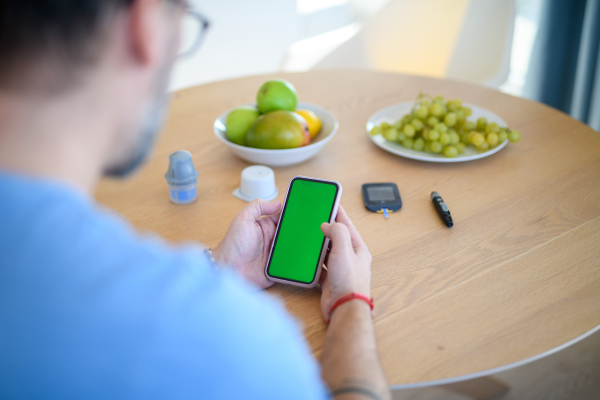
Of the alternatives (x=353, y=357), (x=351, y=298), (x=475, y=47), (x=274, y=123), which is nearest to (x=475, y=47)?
(x=475, y=47)

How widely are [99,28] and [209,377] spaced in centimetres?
33

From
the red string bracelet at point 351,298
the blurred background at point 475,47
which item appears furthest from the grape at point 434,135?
the blurred background at point 475,47

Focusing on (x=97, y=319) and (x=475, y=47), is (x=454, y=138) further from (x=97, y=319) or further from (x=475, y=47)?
(x=475, y=47)

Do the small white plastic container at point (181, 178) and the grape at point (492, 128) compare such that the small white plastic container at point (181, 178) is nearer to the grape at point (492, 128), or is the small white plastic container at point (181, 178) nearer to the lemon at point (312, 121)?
the lemon at point (312, 121)

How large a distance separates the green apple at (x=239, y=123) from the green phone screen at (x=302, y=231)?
34 centimetres

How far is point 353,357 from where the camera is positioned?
24.9 inches

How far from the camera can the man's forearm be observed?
590mm

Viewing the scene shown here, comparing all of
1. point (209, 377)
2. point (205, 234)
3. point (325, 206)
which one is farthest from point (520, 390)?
point (209, 377)

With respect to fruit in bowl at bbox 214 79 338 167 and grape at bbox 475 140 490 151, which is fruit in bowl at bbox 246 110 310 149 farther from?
grape at bbox 475 140 490 151

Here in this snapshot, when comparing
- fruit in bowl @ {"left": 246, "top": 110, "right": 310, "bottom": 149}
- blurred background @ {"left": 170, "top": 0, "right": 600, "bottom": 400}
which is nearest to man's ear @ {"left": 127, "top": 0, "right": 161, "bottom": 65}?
fruit in bowl @ {"left": 246, "top": 110, "right": 310, "bottom": 149}

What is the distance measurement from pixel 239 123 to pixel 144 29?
74 centimetres

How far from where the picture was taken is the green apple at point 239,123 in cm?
119

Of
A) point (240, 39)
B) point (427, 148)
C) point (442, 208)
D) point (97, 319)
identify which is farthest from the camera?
point (240, 39)

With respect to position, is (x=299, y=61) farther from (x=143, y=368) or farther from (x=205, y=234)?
(x=143, y=368)
